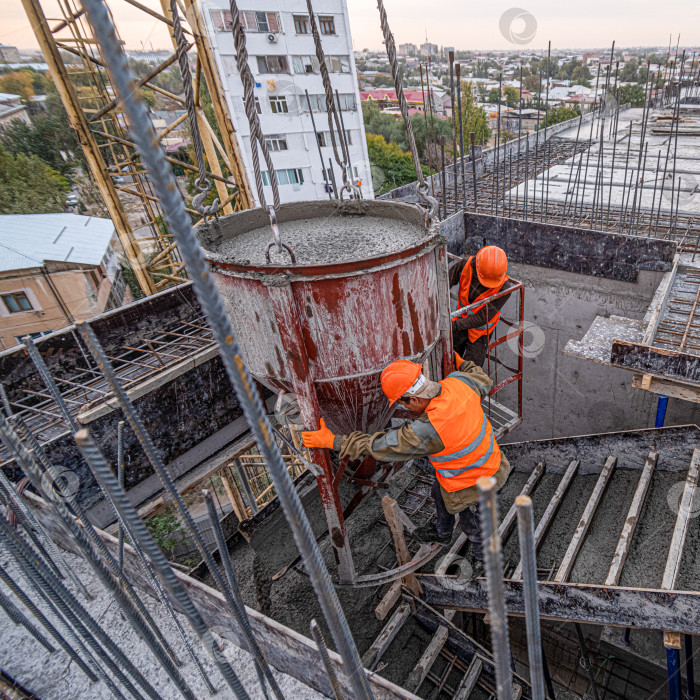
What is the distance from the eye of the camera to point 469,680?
452cm

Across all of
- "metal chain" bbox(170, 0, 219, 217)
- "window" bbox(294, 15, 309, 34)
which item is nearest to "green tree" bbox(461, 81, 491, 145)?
"window" bbox(294, 15, 309, 34)

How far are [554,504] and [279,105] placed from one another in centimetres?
2766

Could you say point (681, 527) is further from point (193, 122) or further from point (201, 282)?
point (193, 122)

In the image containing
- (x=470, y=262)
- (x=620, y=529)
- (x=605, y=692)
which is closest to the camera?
(x=620, y=529)

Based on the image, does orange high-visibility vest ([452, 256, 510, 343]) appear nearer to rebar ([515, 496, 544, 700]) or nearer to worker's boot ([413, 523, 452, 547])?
worker's boot ([413, 523, 452, 547])

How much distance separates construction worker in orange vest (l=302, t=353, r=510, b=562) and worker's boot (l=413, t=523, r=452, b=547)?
114 centimetres

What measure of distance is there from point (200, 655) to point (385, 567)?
256 centimetres

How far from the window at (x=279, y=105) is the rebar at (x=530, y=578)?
29734 mm

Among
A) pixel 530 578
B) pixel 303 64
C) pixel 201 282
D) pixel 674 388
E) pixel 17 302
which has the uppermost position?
pixel 303 64

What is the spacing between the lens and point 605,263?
7762 millimetres

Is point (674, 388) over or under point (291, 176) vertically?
over

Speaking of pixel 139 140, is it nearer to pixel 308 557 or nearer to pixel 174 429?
pixel 308 557

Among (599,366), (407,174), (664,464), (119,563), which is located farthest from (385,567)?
(407,174)

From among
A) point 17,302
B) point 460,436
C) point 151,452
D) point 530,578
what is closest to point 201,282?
point 530,578
